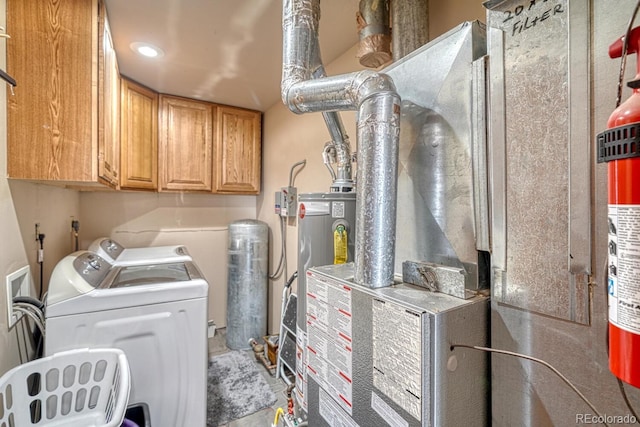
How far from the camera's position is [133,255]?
2307mm

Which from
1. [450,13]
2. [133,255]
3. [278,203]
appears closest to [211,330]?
[133,255]

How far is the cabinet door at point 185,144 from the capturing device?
8.70ft

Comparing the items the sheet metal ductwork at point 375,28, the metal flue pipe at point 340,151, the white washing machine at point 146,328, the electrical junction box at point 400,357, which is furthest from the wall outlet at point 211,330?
the sheet metal ductwork at point 375,28

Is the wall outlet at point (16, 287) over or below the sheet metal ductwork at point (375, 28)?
below

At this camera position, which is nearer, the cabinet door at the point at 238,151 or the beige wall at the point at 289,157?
the beige wall at the point at 289,157

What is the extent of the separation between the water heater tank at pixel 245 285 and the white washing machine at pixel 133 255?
52 centimetres

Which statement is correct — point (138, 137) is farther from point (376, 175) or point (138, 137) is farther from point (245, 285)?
point (376, 175)

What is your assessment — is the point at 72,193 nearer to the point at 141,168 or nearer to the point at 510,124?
the point at 141,168

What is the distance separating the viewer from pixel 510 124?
0.60m

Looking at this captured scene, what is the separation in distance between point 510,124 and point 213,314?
3.22m

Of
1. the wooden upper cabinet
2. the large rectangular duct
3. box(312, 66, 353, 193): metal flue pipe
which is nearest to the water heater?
box(312, 66, 353, 193): metal flue pipe

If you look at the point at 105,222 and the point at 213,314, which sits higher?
the point at 105,222

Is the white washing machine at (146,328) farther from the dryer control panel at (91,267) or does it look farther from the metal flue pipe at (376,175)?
the metal flue pipe at (376,175)

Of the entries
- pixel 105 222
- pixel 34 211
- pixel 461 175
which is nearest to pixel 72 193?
pixel 105 222
